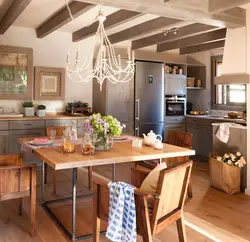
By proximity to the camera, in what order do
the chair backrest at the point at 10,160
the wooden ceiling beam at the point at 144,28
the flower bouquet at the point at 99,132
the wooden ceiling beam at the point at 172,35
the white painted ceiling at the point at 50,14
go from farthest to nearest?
the wooden ceiling beam at the point at 172,35, the wooden ceiling beam at the point at 144,28, the white painted ceiling at the point at 50,14, the flower bouquet at the point at 99,132, the chair backrest at the point at 10,160

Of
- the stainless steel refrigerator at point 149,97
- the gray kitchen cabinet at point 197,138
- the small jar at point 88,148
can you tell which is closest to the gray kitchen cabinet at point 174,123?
the stainless steel refrigerator at point 149,97

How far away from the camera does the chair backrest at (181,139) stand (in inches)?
154

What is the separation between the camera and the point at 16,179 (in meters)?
2.55

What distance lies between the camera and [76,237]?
2607 mm

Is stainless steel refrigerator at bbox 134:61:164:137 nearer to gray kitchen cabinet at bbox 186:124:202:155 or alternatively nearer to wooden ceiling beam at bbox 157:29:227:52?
wooden ceiling beam at bbox 157:29:227:52

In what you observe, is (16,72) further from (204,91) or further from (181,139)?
(204,91)

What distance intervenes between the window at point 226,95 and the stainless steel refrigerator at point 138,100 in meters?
1.31

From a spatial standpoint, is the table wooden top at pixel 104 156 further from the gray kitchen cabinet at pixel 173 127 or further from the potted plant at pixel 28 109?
the gray kitchen cabinet at pixel 173 127

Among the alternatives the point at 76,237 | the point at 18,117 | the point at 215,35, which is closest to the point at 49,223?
the point at 76,237

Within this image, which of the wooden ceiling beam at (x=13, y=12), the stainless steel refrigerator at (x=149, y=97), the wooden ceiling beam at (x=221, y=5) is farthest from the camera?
the stainless steel refrigerator at (x=149, y=97)

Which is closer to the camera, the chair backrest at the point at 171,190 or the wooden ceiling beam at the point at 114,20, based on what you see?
the chair backrest at the point at 171,190

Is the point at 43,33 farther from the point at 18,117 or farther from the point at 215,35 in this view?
the point at 215,35

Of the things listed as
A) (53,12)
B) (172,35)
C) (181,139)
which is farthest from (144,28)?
(181,139)

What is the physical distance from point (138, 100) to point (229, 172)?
256 centimetres
